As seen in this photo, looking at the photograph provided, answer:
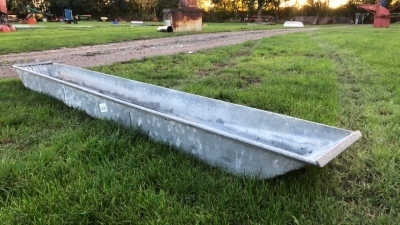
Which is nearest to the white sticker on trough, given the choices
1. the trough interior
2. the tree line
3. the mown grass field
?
the mown grass field

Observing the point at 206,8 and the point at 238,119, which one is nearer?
the point at 238,119

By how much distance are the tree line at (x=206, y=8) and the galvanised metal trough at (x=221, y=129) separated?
122ft

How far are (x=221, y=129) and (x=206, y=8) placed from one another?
44180mm

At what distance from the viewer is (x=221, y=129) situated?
2863mm

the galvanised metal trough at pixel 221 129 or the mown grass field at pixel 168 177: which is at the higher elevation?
the galvanised metal trough at pixel 221 129

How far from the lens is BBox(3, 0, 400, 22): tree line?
3884 cm

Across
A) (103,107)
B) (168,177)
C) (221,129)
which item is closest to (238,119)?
(221,129)

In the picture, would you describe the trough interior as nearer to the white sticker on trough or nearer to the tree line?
the white sticker on trough

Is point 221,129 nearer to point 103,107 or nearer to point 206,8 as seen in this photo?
point 103,107

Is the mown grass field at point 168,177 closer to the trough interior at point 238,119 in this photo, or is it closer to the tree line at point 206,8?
the trough interior at point 238,119

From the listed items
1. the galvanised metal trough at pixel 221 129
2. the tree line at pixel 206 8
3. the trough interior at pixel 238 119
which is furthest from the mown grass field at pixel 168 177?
the tree line at pixel 206 8

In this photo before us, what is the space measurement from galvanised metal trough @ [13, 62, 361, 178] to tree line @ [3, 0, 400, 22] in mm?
37244

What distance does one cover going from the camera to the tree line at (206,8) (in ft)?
127

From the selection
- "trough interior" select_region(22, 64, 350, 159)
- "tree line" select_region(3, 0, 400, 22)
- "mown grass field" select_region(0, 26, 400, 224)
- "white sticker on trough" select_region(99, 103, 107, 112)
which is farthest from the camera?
"tree line" select_region(3, 0, 400, 22)
